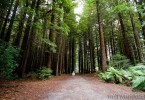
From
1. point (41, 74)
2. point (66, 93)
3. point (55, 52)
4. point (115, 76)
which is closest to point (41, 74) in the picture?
point (41, 74)

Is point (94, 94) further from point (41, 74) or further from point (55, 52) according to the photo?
point (55, 52)

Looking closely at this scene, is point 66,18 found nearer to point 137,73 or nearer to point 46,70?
point 46,70

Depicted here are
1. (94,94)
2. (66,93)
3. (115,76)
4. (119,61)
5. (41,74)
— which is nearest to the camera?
(94,94)

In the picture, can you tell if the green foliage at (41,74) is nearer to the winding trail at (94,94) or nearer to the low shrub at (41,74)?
the low shrub at (41,74)

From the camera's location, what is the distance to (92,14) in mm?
25250

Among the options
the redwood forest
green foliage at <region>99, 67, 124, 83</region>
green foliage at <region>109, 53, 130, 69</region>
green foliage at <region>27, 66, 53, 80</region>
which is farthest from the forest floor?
green foliage at <region>109, 53, 130, 69</region>

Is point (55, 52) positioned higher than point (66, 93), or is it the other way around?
point (55, 52)

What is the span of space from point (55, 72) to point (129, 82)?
11.1 metres

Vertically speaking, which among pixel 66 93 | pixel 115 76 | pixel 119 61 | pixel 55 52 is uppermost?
pixel 55 52

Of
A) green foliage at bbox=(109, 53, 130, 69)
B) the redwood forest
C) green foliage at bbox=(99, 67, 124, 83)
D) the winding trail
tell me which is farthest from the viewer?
green foliage at bbox=(109, 53, 130, 69)

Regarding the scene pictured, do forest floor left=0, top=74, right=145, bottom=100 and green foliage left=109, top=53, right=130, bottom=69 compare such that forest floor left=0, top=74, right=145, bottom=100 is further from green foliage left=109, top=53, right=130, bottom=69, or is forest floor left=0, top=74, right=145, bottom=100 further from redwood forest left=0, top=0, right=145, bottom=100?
green foliage left=109, top=53, right=130, bottom=69

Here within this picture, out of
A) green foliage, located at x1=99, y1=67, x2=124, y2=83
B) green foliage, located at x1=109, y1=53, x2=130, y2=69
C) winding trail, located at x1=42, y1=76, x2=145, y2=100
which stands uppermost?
green foliage, located at x1=109, y1=53, x2=130, y2=69

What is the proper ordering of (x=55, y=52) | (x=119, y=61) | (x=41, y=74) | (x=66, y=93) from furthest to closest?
1. (x=119, y=61)
2. (x=55, y=52)
3. (x=41, y=74)
4. (x=66, y=93)

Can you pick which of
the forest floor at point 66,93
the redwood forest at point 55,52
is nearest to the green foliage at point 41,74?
the redwood forest at point 55,52
